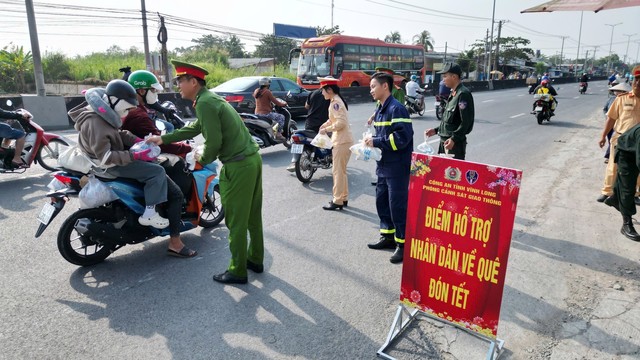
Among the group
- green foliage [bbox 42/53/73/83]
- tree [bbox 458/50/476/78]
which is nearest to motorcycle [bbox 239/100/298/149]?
green foliage [bbox 42/53/73/83]

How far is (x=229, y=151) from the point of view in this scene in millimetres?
3646

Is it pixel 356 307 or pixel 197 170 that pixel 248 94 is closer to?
pixel 197 170

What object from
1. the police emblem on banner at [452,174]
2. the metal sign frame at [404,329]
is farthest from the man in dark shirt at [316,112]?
the police emblem on banner at [452,174]

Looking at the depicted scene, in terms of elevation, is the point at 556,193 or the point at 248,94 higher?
the point at 248,94

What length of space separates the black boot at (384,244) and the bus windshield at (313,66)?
1977cm

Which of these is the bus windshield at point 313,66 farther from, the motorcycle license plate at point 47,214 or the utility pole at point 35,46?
the motorcycle license plate at point 47,214

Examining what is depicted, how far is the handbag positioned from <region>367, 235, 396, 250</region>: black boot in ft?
8.98

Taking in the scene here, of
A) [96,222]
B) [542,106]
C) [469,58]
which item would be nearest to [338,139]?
[96,222]

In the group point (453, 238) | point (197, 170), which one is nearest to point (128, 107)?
→ point (197, 170)

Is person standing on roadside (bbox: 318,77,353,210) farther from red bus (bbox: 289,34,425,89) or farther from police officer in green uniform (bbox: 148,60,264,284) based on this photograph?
red bus (bbox: 289,34,425,89)

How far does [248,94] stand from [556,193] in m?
8.48

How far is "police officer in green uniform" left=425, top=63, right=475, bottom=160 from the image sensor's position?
493 centimetres

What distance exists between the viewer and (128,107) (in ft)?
12.5

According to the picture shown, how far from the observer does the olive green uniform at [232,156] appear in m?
3.52
